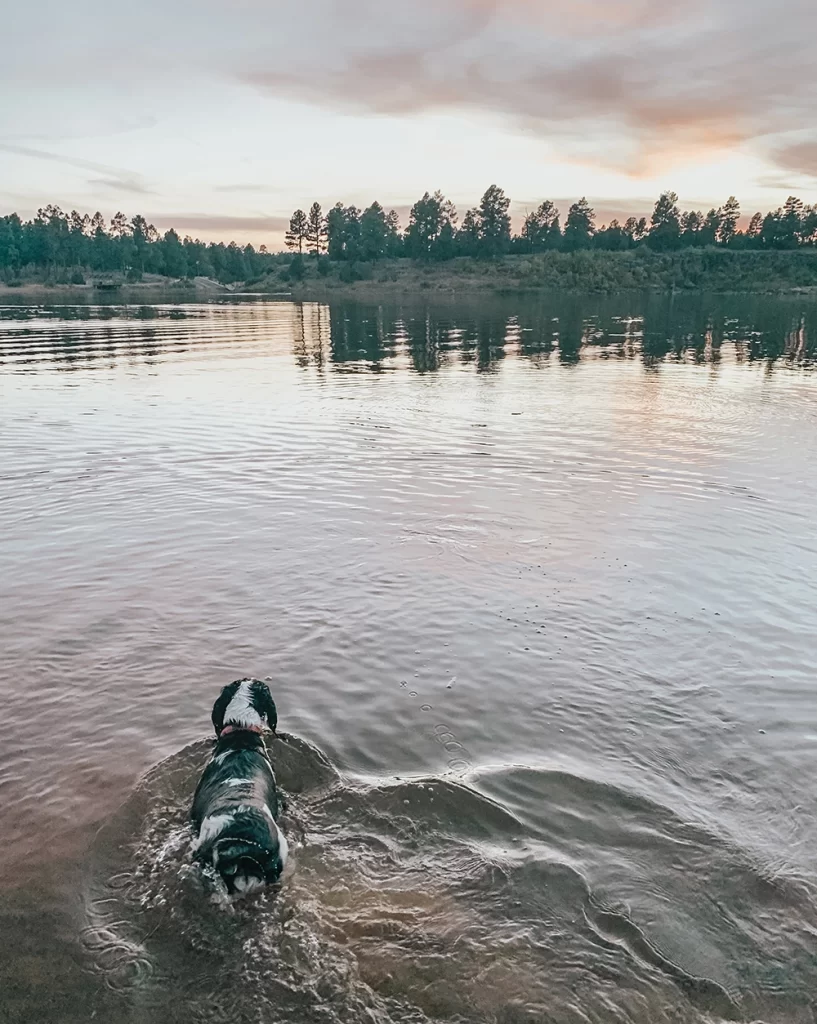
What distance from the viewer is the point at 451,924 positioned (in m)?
5.32

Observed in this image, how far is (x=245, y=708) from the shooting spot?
702cm

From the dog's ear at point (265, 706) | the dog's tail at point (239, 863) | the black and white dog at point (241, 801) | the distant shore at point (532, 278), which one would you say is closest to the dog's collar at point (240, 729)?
the black and white dog at point (241, 801)

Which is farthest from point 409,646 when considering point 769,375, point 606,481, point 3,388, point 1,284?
point 1,284

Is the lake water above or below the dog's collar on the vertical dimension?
below

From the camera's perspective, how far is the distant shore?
15462cm

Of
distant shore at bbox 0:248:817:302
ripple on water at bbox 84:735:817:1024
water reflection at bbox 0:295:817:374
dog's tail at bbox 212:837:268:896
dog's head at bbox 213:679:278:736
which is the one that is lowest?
ripple on water at bbox 84:735:817:1024

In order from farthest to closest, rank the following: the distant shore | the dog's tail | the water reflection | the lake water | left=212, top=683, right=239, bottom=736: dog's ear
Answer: the distant shore → the water reflection → left=212, top=683, right=239, bottom=736: dog's ear → the dog's tail → the lake water

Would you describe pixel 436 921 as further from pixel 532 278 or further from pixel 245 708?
pixel 532 278

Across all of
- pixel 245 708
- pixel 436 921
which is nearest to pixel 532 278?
pixel 245 708

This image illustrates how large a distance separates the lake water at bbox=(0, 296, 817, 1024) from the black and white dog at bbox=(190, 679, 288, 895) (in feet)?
1.05

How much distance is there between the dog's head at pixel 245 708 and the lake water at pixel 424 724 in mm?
598

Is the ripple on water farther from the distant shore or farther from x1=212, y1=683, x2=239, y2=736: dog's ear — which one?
the distant shore

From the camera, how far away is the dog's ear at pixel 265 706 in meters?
7.14

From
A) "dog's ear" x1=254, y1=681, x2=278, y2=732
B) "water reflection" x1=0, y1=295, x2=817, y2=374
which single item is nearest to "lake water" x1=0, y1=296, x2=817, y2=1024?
"dog's ear" x1=254, y1=681, x2=278, y2=732
